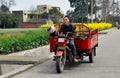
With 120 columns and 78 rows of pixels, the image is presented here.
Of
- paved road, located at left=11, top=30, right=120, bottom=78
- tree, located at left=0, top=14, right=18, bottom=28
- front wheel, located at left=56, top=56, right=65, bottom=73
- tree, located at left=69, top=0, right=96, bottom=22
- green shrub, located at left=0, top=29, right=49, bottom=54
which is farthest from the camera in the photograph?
tree, located at left=69, top=0, right=96, bottom=22

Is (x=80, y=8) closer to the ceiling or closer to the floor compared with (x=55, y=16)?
closer to the ceiling

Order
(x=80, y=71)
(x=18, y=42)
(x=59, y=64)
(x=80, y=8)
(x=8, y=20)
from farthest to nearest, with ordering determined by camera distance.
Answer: (x=80, y=8), (x=8, y=20), (x=18, y=42), (x=80, y=71), (x=59, y=64)

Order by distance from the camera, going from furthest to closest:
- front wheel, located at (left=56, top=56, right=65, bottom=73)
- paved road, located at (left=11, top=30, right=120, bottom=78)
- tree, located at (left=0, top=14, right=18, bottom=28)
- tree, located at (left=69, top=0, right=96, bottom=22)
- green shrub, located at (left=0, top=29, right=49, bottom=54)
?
tree, located at (left=69, top=0, right=96, bottom=22) < tree, located at (left=0, top=14, right=18, bottom=28) < green shrub, located at (left=0, top=29, right=49, bottom=54) < front wheel, located at (left=56, top=56, right=65, bottom=73) < paved road, located at (left=11, top=30, right=120, bottom=78)

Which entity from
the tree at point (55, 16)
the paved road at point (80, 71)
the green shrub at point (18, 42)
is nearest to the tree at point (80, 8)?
the tree at point (55, 16)

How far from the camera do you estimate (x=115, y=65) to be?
48.4ft

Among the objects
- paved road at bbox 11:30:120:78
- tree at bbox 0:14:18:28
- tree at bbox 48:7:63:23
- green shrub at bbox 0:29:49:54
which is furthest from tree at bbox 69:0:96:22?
paved road at bbox 11:30:120:78

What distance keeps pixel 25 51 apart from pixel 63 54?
456cm

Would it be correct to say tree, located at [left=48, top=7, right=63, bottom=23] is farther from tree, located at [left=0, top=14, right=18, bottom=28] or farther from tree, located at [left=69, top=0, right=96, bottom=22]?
tree, located at [left=0, top=14, right=18, bottom=28]

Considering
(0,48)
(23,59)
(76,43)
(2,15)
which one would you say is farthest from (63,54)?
(2,15)

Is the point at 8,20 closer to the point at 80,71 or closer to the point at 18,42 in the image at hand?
the point at 18,42

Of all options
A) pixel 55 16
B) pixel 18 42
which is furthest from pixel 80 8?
pixel 18 42

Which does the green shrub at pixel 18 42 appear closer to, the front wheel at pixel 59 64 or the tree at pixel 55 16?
the front wheel at pixel 59 64

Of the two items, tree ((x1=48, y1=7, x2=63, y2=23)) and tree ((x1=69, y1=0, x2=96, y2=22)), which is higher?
tree ((x1=69, y1=0, x2=96, y2=22))

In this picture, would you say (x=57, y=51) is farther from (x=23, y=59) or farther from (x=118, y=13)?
(x=118, y=13)
